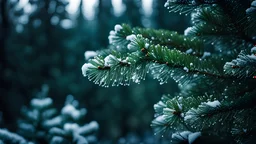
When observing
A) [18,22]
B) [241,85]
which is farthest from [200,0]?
[18,22]

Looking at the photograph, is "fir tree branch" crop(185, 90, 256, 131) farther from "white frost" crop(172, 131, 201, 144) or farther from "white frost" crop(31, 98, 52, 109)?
"white frost" crop(31, 98, 52, 109)

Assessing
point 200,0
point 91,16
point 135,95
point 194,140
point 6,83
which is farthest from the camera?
point 135,95

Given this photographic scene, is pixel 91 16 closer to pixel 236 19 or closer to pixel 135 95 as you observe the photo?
pixel 135 95

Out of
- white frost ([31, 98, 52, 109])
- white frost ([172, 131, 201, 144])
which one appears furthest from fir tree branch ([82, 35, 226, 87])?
white frost ([31, 98, 52, 109])

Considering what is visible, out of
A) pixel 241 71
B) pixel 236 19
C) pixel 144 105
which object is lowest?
pixel 241 71

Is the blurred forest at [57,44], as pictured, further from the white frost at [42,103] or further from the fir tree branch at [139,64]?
the fir tree branch at [139,64]

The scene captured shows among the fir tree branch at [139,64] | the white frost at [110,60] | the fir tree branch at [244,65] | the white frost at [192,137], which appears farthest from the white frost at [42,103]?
the fir tree branch at [244,65]

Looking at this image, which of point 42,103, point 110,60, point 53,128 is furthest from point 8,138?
point 110,60
